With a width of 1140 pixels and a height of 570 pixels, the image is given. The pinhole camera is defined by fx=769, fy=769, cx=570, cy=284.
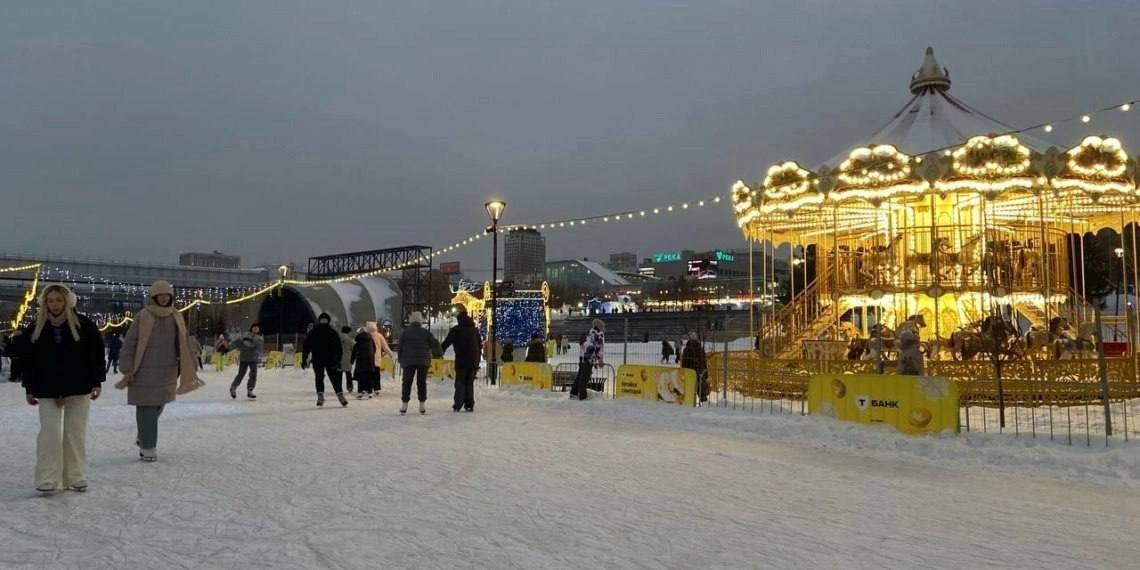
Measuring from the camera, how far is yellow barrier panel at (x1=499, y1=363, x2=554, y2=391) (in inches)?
629

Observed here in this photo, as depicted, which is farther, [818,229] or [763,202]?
[818,229]

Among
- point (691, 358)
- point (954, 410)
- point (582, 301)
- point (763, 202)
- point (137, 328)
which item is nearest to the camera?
point (137, 328)

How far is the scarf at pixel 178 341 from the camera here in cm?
712

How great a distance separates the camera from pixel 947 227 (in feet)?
56.6

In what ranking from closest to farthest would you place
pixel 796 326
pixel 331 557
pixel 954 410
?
pixel 331 557 → pixel 954 410 → pixel 796 326

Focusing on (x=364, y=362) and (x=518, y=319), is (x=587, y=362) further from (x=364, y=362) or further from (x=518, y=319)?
(x=518, y=319)

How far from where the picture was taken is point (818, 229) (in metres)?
20.6

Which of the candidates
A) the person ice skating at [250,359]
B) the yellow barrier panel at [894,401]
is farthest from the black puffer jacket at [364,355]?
the yellow barrier panel at [894,401]

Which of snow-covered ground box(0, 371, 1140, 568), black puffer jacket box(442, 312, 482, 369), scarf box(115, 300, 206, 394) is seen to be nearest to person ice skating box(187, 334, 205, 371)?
scarf box(115, 300, 206, 394)

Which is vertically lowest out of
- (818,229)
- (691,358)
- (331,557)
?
(331,557)

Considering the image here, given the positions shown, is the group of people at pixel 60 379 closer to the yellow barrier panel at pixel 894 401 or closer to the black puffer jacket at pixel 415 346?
the black puffer jacket at pixel 415 346

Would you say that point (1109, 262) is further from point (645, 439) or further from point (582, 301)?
point (582, 301)

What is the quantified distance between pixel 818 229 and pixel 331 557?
727 inches

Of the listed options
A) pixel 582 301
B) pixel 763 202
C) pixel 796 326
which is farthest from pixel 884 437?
pixel 582 301
